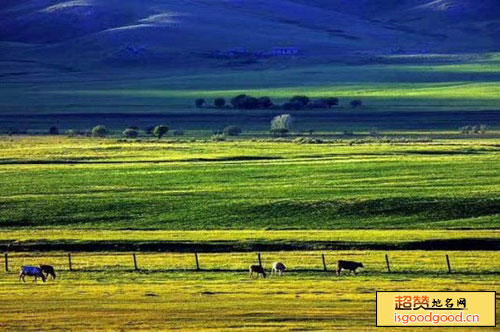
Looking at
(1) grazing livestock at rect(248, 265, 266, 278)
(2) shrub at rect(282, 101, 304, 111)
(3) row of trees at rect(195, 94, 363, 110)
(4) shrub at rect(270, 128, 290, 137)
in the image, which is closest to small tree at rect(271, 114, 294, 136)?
(4) shrub at rect(270, 128, 290, 137)

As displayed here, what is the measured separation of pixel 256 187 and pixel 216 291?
24.2 m

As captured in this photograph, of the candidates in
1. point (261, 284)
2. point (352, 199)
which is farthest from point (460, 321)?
point (352, 199)

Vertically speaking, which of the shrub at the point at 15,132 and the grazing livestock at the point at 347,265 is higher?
the grazing livestock at the point at 347,265

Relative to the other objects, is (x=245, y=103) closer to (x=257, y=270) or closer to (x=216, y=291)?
(x=257, y=270)

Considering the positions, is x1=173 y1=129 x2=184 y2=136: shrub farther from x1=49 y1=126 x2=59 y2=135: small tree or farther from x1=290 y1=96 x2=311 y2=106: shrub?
x1=290 y1=96 x2=311 y2=106: shrub

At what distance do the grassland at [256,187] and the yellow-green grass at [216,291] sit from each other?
8.36m

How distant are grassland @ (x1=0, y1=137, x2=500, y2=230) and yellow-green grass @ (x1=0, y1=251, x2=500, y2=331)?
27.4 ft

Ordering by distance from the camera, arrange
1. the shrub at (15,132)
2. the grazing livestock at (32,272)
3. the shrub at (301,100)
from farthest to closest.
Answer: the shrub at (301,100) < the shrub at (15,132) < the grazing livestock at (32,272)

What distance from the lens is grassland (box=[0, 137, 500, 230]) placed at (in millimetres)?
43125

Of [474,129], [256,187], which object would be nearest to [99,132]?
[474,129]

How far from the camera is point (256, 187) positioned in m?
51.3

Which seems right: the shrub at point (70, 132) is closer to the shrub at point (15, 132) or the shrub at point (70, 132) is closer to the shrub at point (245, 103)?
the shrub at point (15, 132)

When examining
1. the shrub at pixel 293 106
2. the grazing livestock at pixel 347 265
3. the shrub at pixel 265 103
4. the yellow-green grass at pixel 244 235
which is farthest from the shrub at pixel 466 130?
the grazing livestock at pixel 347 265

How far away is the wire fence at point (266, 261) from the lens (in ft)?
103
